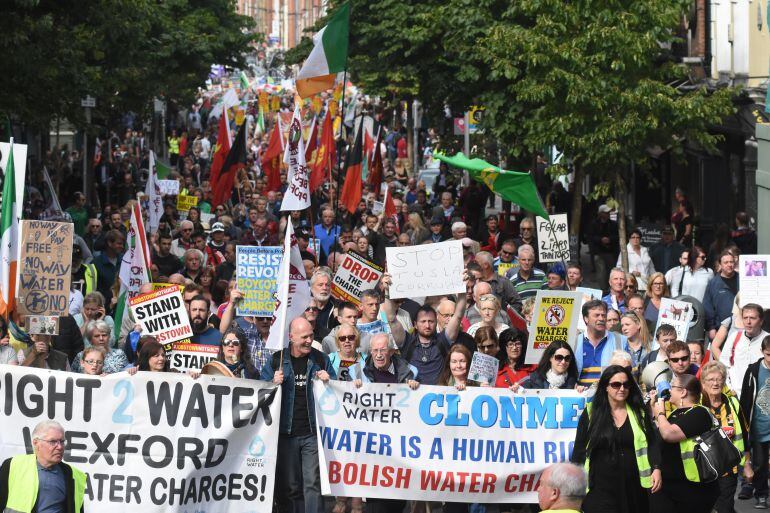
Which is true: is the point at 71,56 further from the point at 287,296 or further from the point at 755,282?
the point at 287,296

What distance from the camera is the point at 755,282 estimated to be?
13352 millimetres

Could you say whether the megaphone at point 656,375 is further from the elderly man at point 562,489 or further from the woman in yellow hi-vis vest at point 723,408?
the elderly man at point 562,489

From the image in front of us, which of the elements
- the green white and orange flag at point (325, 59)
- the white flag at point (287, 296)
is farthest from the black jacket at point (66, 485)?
the green white and orange flag at point (325, 59)

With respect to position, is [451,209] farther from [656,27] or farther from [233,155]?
[656,27]

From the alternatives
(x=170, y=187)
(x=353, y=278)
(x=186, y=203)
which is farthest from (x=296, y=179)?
(x=170, y=187)

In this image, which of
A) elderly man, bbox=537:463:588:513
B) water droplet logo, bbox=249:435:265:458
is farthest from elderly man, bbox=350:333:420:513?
elderly man, bbox=537:463:588:513

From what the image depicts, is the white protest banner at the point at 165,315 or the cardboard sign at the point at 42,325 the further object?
the white protest banner at the point at 165,315

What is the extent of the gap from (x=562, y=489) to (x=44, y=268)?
6311mm

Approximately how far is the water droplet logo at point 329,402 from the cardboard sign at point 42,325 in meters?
2.08

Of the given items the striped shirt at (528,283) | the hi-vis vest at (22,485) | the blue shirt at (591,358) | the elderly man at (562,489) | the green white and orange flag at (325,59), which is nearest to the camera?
the elderly man at (562,489)

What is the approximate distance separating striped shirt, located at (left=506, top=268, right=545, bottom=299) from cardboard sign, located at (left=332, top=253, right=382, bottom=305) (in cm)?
158

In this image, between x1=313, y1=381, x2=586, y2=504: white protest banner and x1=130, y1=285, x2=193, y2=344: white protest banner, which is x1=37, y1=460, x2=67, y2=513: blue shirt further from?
x1=130, y1=285, x2=193, y2=344: white protest banner

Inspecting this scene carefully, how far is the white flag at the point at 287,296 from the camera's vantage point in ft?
32.7

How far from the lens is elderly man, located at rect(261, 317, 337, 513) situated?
9891 millimetres
